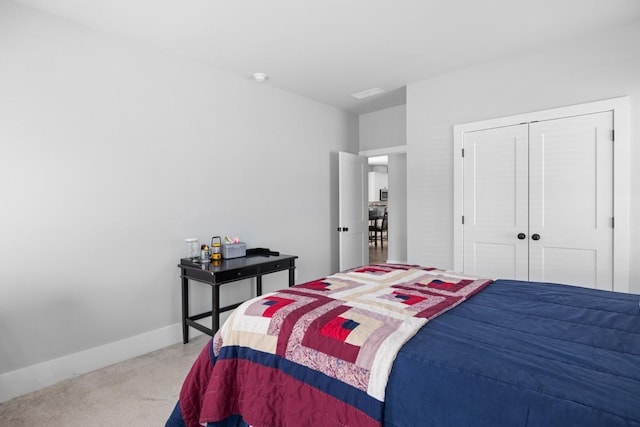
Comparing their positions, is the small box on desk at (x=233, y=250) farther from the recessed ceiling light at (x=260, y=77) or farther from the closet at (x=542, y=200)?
the closet at (x=542, y=200)

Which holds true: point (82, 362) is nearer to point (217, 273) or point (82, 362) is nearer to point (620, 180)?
point (217, 273)

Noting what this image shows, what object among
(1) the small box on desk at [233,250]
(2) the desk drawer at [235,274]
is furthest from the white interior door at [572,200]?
(1) the small box on desk at [233,250]

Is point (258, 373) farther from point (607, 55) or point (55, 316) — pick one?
point (607, 55)

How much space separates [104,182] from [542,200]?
373 cm

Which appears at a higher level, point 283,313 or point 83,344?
point 283,313

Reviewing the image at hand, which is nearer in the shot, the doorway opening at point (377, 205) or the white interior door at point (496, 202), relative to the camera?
the white interior door at point (496, 202)

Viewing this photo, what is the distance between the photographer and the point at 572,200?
2.97 meters

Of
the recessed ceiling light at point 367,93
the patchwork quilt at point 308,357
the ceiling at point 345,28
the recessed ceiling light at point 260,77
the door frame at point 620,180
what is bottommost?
the patchwork quilt at point 308,357

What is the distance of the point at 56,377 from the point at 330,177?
11.5ft

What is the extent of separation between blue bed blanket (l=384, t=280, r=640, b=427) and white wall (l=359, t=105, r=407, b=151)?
142 inches

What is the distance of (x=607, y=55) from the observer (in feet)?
9.24

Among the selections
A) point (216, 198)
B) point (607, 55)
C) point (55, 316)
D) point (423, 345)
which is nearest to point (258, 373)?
point (423, 345)

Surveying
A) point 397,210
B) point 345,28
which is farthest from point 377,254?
point 345,28

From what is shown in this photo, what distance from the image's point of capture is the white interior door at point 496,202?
127 inches
